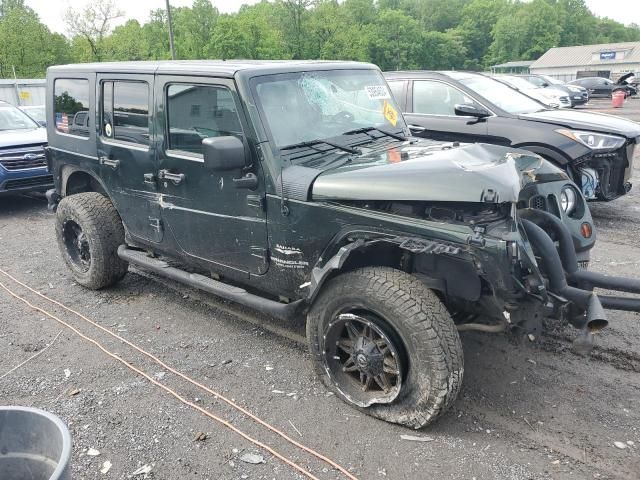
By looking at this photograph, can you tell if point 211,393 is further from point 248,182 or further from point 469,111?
point 469,111

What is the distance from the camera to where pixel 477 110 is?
696cm

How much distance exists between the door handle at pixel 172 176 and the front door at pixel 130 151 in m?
0.13

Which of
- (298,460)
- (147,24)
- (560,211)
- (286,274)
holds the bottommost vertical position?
(298,460)

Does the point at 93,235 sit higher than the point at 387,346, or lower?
higher

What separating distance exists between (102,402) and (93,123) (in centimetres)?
245

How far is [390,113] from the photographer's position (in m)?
4.34

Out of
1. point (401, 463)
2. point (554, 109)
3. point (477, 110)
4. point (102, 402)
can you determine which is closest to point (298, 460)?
point (401, 463)

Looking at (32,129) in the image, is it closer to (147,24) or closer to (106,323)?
(106,323)

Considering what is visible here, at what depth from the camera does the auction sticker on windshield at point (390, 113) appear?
429 cm

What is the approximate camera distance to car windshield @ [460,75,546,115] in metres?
7.23

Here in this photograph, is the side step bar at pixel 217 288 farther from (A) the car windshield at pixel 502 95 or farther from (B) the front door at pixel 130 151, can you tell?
(A) the car windshield at pixel 502 95

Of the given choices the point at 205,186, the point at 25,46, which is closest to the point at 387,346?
the point at 205,186

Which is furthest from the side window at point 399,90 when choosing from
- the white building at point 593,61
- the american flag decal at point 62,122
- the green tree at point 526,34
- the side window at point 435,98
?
the green tree at point 526,34

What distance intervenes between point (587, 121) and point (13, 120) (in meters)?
9.10
